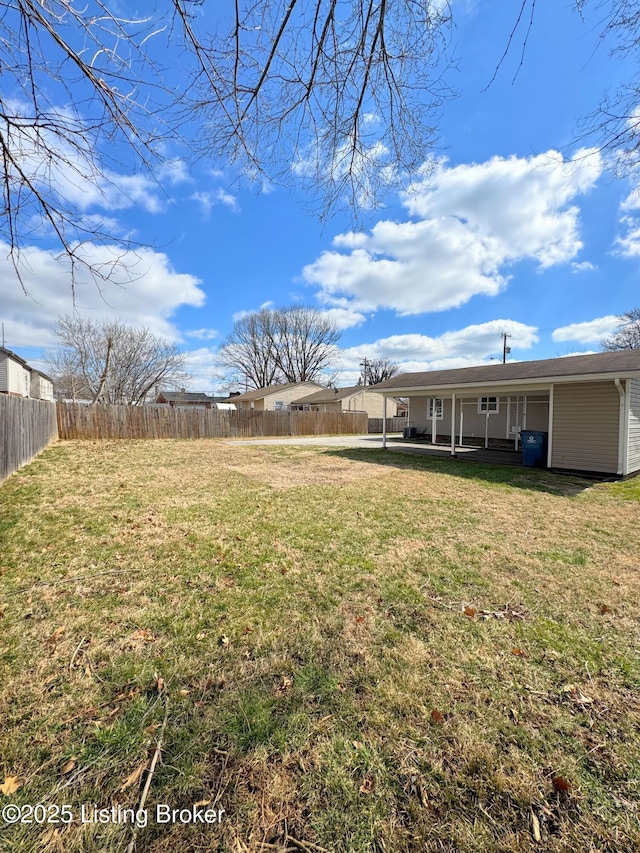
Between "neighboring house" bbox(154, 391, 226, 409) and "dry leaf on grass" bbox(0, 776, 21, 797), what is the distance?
47.1 m

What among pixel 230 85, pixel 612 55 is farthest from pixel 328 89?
pixel 612 55

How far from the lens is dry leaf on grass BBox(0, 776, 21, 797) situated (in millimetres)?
1409

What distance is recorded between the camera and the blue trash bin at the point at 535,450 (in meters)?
10.2

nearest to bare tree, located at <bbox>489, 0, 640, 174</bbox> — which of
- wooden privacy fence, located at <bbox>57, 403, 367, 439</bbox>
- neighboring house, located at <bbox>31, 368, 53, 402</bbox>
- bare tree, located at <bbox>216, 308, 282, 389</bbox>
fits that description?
A: wooden privacy fence, located at <bbox>57, 403, 367, 439</bbox>

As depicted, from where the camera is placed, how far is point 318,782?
1484mm

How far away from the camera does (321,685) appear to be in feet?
6.66

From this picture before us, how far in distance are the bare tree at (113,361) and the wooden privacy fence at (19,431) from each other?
16298 mm

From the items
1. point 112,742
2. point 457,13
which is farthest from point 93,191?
point 112,742

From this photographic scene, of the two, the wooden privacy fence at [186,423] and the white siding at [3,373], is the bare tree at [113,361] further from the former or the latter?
the wooden privacy fence at [186,423]

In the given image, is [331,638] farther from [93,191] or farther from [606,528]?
[606,528]

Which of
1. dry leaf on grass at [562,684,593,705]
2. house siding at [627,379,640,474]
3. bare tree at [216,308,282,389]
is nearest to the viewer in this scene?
dry leaf on grass at [562,684,593,705]

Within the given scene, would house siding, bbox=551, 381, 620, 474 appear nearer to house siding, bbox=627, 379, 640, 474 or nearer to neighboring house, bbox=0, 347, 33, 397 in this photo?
house siding, bbox=627, 379, 640, 474

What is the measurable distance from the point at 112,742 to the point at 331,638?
1.35m

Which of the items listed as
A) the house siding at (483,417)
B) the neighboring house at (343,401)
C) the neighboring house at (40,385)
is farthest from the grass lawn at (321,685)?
the neighboring house at (343,401)
